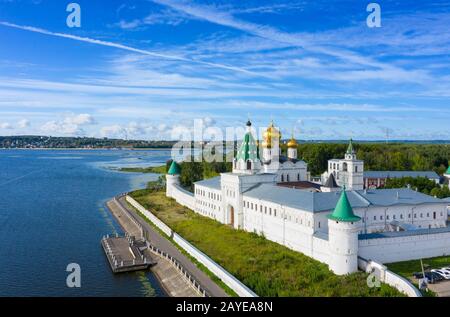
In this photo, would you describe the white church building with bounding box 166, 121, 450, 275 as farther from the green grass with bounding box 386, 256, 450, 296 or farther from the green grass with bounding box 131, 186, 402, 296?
the green grass with bounding box 131, 186, 402, 296

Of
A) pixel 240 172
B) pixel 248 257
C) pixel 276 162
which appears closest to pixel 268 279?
pixel 248 257

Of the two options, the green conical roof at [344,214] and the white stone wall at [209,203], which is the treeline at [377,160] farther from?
the green conical roof at [344,214]

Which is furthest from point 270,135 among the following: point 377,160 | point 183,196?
point 377,160

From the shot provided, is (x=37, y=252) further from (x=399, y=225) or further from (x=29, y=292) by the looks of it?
(x=399, y=225)

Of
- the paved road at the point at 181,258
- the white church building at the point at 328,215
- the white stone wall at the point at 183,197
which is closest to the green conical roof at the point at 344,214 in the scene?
the white church building at the point at 328,215

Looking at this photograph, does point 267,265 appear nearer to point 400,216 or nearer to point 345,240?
point 345,240

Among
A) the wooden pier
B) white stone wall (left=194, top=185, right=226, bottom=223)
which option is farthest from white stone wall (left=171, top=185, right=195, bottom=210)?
the wooden pier
